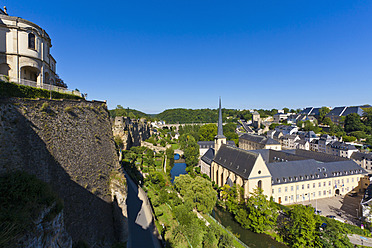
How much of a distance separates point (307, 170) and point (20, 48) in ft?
138

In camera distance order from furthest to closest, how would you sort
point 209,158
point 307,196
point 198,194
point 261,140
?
point 261,140 → point 209,158 → point 307,196 → point 198,194

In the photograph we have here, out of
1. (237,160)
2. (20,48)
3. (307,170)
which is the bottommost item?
(307,170)

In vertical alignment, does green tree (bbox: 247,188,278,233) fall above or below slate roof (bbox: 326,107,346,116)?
below

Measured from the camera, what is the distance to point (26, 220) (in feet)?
18.1

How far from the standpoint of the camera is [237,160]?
114ft

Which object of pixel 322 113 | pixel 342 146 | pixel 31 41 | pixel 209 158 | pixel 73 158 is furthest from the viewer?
pixel 322 113

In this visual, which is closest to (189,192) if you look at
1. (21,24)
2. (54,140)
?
(54,140)

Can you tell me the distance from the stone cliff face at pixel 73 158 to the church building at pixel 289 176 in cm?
2172

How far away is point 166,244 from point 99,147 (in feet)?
33.6

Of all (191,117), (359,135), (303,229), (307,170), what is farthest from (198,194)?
(191,117)

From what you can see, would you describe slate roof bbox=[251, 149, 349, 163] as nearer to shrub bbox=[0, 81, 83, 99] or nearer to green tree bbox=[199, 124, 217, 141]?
green tree bbox=[199, 124, 217, 141]

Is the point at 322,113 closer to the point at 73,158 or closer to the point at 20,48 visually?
the point at 73,158

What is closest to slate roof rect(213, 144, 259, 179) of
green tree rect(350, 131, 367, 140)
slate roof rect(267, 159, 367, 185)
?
slate roof rect(267, 159, 367, 185)

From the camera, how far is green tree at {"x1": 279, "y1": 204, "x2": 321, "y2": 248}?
20766 mm
